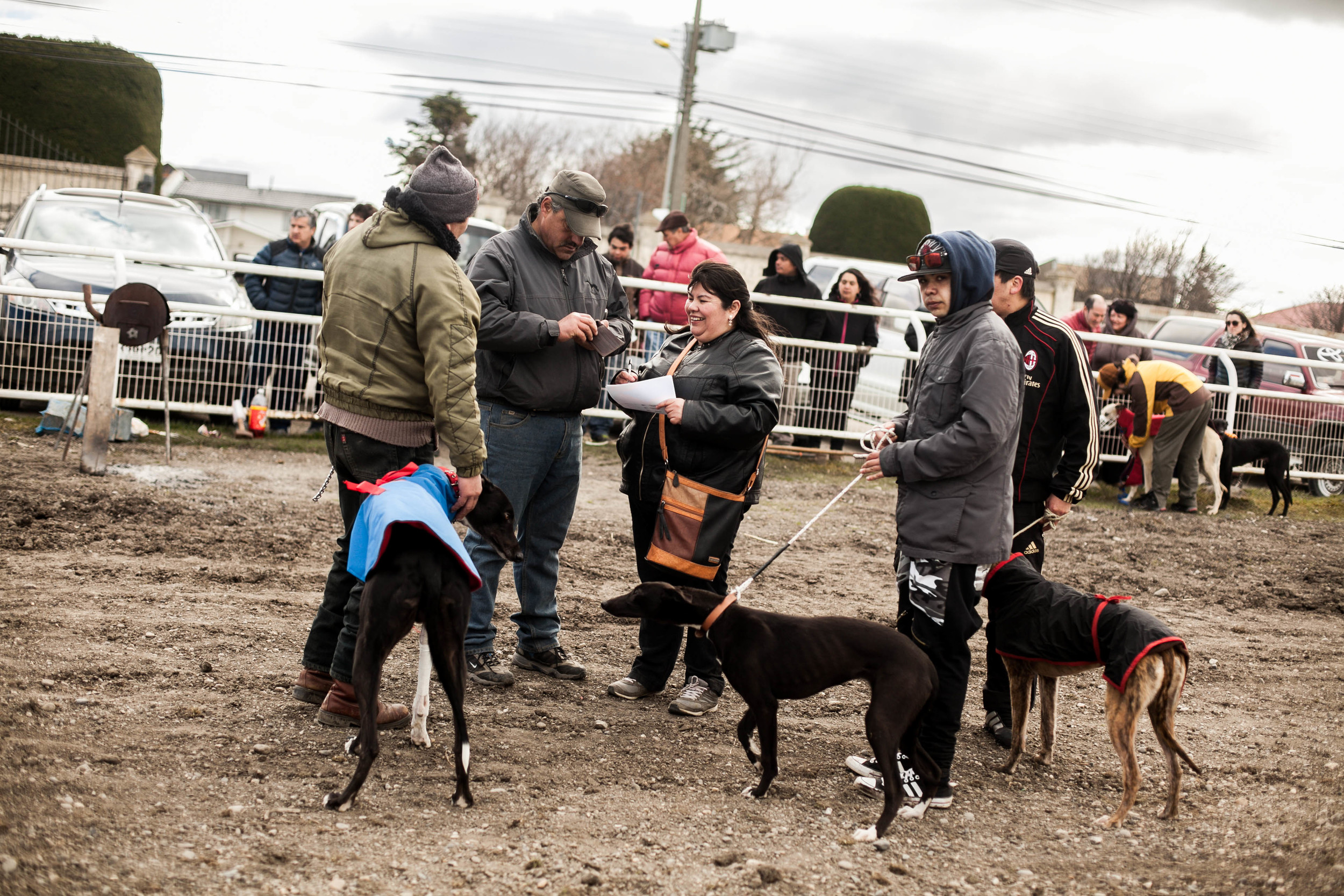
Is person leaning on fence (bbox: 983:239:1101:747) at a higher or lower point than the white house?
lower

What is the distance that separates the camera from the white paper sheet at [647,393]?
436cm

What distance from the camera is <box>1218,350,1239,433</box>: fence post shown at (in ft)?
39.1

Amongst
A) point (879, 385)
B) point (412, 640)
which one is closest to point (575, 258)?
point (412, 640)

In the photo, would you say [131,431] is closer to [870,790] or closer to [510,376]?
[510,376]

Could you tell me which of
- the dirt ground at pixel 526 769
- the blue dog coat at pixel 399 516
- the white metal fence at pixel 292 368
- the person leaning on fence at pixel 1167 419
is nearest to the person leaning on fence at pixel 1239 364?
the white metal fence at pixel 292 368

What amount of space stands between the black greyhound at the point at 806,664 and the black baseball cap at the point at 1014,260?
1.66 metres

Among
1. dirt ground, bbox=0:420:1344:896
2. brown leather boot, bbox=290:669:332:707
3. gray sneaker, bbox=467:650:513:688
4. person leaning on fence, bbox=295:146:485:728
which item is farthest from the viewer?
gray sneaker, bbox=467:650:513:688

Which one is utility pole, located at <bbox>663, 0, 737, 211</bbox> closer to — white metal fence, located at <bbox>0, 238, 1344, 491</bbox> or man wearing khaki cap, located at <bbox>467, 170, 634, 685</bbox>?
white metal fence, located at <bbox>0, 238, 1344, 491</bbox>

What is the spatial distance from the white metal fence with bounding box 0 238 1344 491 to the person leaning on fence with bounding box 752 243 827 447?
0.09ft

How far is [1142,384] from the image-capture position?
10570 mm

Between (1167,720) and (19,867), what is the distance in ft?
12.3

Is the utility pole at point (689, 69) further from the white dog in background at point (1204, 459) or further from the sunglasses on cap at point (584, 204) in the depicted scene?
the sunglasses on cap at point (584, 204)

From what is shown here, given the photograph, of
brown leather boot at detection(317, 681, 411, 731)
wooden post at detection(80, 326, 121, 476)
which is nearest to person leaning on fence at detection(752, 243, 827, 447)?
wooden post at detection(80, 326, 121, 476)

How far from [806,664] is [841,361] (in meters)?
7.82
